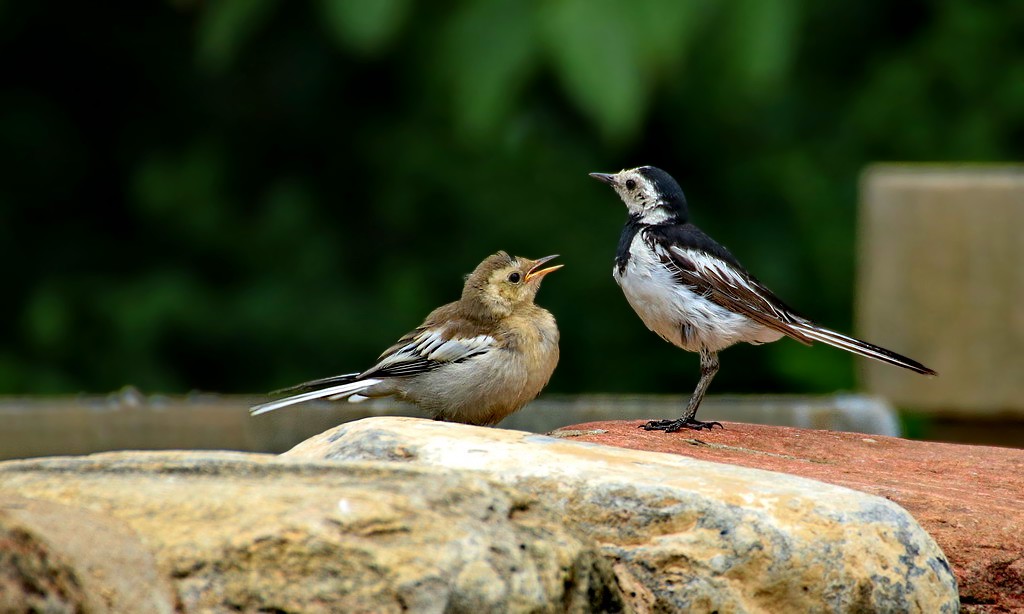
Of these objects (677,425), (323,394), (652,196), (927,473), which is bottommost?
(927,473)

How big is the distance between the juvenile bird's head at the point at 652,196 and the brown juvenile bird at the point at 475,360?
58 centimetres

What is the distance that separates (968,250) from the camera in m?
11.2

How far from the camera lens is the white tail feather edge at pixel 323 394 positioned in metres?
6.09

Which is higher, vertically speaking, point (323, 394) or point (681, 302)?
point (681, 302)

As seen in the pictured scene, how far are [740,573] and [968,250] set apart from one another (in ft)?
25.5

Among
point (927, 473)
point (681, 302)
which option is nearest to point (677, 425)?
point (681, 302)

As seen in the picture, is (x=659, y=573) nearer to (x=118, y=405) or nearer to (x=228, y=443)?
(x=228, y=443)

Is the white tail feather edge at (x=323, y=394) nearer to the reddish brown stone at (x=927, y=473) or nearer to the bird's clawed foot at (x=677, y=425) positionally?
the reddish brown stone at (x=927, y=473)

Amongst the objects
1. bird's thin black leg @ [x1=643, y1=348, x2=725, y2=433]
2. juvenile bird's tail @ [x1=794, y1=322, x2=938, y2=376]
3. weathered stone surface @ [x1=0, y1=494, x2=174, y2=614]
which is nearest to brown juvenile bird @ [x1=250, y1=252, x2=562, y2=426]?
bird's thin black leg @ [x1=643, y1=348, x2=725, y2=433]

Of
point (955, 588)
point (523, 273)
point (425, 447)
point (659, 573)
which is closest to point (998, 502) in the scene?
point (955, 588)

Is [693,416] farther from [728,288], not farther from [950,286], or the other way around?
→ [950,286]

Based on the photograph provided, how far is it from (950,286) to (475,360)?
6099 millimetres

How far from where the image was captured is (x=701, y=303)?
629 cm

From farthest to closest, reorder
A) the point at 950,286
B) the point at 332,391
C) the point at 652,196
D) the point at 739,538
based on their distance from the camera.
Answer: the point at 950,286 < the point at 652,196 < the point at 332,391 < the point at 739,538
